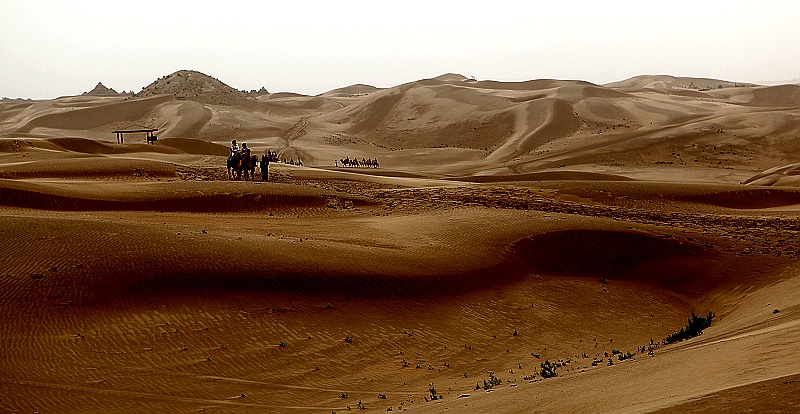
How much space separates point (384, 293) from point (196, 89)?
86.1 meters

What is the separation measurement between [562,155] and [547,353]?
37.5 meters

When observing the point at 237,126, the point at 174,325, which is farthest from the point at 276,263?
the point at 237,126

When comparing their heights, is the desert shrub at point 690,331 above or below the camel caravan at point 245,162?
below

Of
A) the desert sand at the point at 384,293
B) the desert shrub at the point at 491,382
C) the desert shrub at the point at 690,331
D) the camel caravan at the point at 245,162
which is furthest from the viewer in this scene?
the camel caravan at the point at 245,162

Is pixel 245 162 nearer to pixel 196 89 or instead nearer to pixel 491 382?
pixel 491 382

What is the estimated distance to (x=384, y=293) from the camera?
15062 mm

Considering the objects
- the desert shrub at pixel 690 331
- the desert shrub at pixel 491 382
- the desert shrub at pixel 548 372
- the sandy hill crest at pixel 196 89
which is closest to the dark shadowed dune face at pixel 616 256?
the desert shrub at pixel 690 331

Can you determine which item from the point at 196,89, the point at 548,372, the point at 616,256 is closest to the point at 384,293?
the point at 548,372

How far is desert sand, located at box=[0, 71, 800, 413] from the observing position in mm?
9914

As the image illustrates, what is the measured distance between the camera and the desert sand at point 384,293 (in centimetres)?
991

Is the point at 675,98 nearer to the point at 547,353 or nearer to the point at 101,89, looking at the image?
the point at 547,353

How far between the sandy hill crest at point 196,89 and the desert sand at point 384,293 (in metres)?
59.4

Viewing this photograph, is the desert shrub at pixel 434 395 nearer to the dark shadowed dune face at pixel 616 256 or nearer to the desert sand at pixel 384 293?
the desert sand at pixel 384 293

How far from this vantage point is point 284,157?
53125mm
